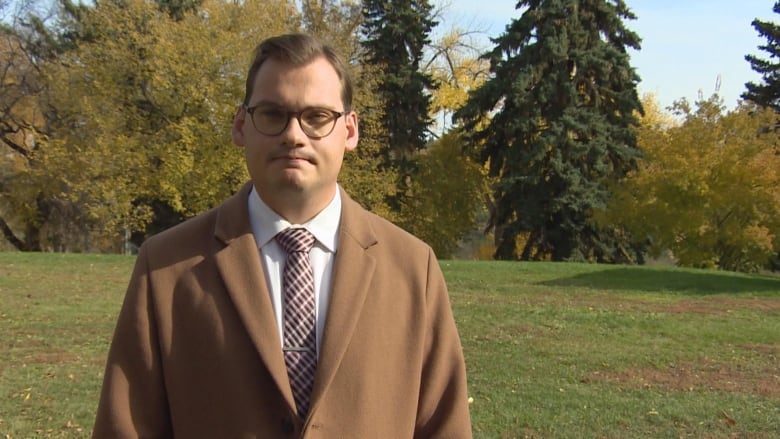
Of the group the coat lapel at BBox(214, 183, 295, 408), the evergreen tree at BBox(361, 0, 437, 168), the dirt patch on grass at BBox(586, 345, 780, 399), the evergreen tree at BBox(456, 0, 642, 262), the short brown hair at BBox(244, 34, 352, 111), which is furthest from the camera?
the evergreen tree at BBox(361, 0, 437, 168)

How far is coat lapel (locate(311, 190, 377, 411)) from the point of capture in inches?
77.0

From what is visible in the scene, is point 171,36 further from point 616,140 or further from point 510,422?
point 510,422

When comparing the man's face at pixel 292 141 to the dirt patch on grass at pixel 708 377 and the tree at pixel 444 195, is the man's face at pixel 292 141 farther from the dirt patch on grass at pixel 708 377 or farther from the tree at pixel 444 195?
the tree at pixel 444 195

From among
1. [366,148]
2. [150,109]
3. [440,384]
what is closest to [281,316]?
[440,384]

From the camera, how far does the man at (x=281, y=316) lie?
1.96 meters

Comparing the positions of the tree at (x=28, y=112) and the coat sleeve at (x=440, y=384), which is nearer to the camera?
the coat sleeve at (x=440, y=384)

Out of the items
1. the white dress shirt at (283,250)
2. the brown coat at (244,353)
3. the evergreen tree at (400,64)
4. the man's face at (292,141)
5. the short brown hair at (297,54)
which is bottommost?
the brown coat at (244,353)

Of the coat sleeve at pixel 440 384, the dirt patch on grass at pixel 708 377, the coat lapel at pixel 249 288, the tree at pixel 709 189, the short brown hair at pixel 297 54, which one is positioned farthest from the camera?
the tree at pixel 709 189

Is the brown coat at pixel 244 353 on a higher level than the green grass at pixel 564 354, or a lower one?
higher

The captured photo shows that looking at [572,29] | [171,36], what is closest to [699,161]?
[572,29]

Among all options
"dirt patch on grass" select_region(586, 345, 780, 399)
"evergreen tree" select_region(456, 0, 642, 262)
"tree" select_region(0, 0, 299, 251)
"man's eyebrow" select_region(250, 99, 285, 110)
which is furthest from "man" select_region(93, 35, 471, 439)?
"evergreen tree" select_region(456, 0, 642, 262)

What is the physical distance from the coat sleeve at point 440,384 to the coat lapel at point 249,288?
421 millimetres

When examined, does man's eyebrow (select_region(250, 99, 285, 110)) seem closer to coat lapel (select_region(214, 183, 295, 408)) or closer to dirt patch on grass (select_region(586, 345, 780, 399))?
coat lapel (select_region(214, 183, 295, 408))

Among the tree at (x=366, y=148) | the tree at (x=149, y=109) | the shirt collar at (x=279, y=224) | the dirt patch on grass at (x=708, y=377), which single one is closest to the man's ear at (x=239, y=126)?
the shirt collar at (x=279, y=224)
